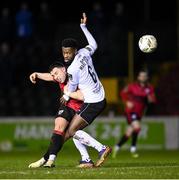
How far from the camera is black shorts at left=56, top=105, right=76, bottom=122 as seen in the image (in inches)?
586

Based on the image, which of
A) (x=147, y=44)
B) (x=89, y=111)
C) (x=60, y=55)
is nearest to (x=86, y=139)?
(x=89, y=111)

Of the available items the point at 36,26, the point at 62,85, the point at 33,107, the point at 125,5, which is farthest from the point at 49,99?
the point at 62,85

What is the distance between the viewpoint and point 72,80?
14.6 metres

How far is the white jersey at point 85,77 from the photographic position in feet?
48.0

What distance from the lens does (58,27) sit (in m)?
29.1

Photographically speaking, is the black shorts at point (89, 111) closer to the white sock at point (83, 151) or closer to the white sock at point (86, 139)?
the white sock at point (86, 139)

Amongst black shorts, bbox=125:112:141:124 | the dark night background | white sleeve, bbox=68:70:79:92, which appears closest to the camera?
white sleeve, bbox=68:70:79:92

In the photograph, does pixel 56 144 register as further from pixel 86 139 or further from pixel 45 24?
pixel 45 24

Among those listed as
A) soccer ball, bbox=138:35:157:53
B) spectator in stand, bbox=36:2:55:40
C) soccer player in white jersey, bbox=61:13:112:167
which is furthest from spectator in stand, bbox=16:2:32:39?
soccer player in white jersey, bbox=61:13:112:167

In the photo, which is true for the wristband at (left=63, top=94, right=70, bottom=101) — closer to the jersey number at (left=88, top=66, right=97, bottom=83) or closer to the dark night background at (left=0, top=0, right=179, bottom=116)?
the jersey number at (left=88, top=66, right=97, bottom=83)

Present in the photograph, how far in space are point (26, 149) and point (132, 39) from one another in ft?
15.3

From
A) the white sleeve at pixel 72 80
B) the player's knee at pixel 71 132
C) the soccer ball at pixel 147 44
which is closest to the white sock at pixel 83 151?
the player's knee at pixel 71 132

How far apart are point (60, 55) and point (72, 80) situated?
12907mm

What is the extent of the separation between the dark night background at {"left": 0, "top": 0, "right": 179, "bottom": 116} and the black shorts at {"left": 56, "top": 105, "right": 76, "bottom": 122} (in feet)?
38.5
